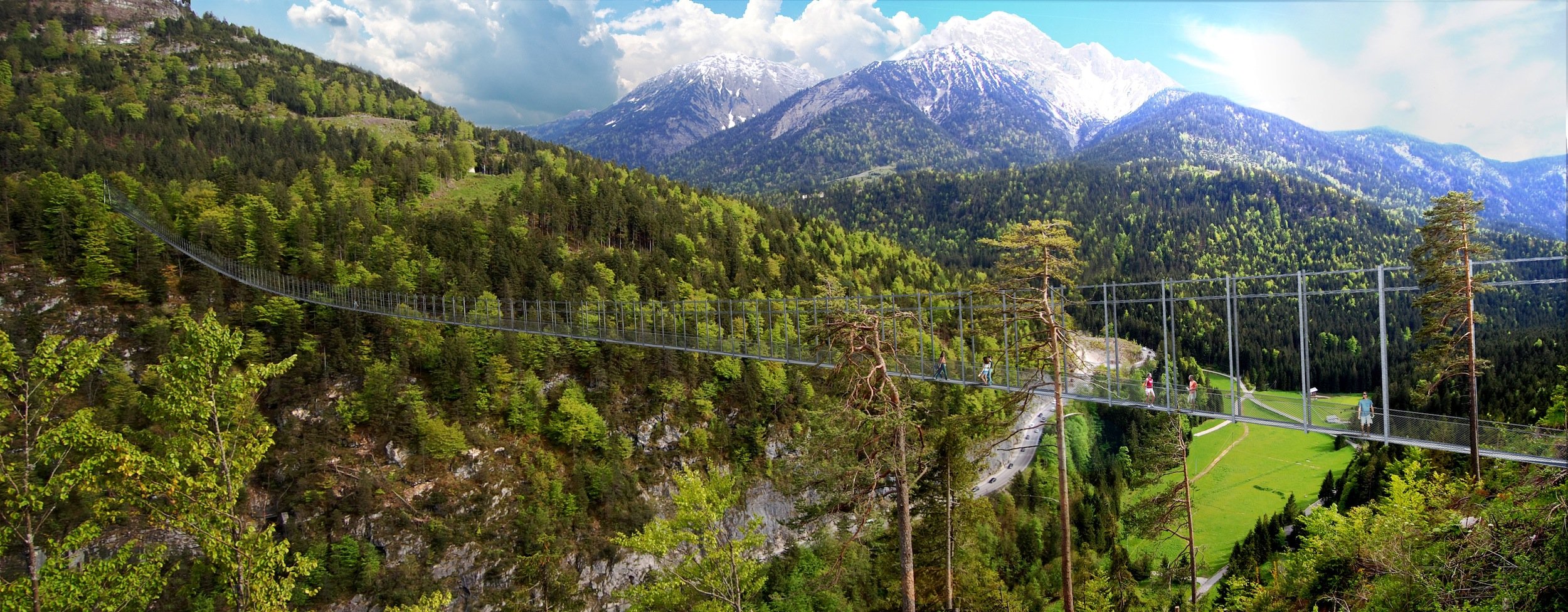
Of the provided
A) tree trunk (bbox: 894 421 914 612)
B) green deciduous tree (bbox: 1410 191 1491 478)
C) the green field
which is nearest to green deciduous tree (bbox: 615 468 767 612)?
tree trunk (bbox: 894 421 914 612)

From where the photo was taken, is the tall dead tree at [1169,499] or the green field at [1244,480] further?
the green field at [1244,480]

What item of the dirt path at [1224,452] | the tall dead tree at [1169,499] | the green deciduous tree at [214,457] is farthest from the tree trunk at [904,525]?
the dirt path at [1224,452]

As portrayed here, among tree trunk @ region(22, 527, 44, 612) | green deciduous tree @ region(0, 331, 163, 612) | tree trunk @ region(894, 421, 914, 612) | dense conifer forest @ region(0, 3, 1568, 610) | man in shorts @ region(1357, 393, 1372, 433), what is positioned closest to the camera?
green deciduous tree @ region(0, 331, 163, 612)

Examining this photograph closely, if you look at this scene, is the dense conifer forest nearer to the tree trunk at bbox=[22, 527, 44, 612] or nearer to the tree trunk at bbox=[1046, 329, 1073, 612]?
the tree trunk at bbox=[22, 527, 44, 612]

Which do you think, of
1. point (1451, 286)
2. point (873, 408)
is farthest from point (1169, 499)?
point (873, 408)

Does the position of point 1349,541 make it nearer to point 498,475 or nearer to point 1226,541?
point 1226,541

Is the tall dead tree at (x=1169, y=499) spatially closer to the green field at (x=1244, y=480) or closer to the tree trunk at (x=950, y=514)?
the tree trunk at (x=950, y=514)
